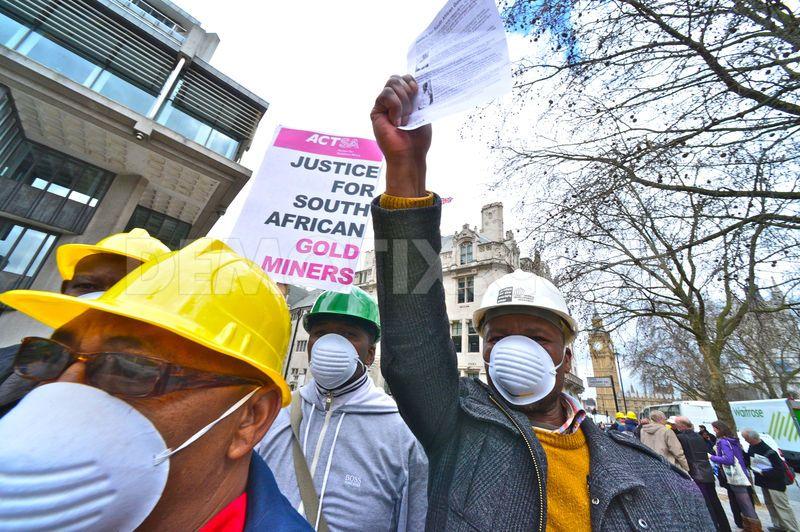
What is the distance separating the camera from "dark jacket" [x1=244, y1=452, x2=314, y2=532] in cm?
109

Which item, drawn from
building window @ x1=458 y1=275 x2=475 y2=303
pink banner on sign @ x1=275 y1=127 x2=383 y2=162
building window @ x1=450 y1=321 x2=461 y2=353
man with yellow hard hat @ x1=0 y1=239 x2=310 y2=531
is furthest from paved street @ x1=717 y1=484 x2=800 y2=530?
building window @ x1=458 y1=275 x2=475 y2=303

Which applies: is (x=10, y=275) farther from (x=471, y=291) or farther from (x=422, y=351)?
(x=471, y=291)

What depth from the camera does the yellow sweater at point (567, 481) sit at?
1.41m

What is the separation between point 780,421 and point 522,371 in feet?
57.2

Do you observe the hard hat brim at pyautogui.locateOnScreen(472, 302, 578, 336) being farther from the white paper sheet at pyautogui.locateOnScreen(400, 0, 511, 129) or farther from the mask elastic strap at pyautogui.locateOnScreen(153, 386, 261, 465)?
the mask elastic strap at pyautogui.locateOnScreen(153, 386, 261, 465)

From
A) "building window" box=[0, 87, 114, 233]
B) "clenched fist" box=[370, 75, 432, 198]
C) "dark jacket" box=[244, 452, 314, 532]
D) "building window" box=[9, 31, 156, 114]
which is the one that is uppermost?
"building window" box=[9, 31, 156, 114]

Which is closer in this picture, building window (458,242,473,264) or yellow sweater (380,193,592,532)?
yellow sweater (380,193,592,532)

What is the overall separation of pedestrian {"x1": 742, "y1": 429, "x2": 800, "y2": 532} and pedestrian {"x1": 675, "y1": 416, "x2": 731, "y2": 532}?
1.14 meters

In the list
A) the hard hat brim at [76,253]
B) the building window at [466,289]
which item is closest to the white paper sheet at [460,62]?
the hard hat brim at [76,253]

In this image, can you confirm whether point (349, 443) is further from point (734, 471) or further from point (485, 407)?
point (734, 471)

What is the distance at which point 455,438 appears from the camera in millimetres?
1579

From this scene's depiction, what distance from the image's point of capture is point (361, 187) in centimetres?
287

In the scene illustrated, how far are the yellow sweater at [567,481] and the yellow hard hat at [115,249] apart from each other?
3071 millimetres

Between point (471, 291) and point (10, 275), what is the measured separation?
84.8ft
